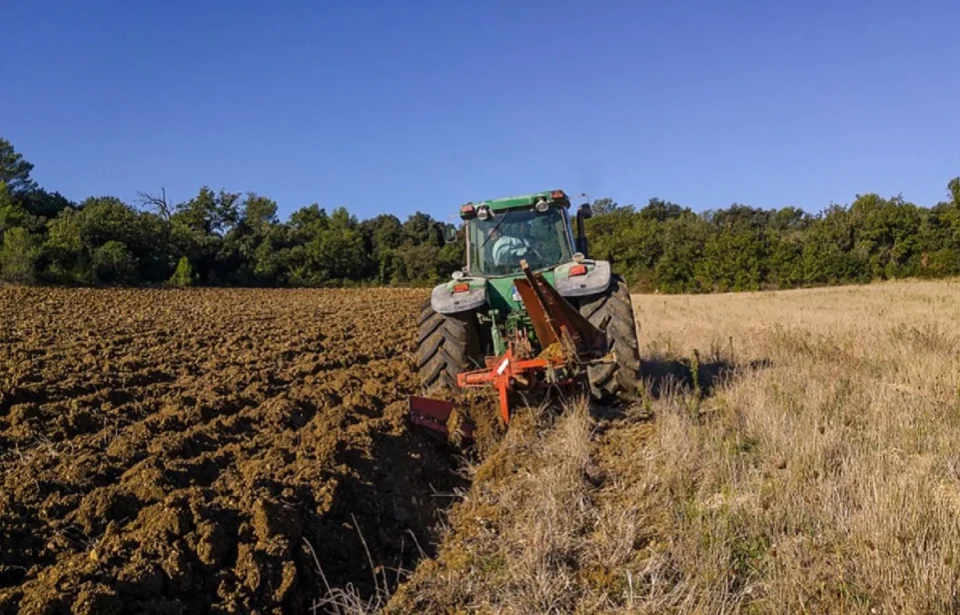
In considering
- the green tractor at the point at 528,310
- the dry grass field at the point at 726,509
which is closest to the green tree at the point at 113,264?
the green tractor at the point at 528,310

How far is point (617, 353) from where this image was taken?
18.4 ft

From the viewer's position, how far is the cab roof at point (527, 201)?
6.55 m

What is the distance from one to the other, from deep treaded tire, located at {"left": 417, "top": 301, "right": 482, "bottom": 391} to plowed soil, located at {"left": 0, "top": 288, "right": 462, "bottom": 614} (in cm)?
52

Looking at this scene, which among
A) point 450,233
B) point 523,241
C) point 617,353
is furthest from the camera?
point 450,233

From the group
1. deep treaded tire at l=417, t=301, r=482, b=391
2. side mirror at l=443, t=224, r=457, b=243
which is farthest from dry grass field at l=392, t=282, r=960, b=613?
side mirror at l=443, t=224, r=457, b=243

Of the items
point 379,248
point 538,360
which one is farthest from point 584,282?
→ point 379,248

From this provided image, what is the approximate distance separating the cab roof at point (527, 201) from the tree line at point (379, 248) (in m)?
25.3

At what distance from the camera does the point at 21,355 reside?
8.41 metres

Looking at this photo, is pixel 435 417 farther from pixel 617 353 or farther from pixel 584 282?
pixel 584 282

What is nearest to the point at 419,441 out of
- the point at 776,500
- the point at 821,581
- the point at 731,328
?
the point at 776,500

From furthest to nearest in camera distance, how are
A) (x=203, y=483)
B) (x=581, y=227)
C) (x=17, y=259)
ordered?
(x=17, y=259) < (x=581, y=227) < (x=203, y=483)

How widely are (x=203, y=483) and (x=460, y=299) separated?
2.61 meters

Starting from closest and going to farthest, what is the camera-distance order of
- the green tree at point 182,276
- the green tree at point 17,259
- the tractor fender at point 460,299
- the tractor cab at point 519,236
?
the tractor fender at point 460,299, the tractor cab at point 519,236, the green tree at point 17,259, the green tree at point 182,276

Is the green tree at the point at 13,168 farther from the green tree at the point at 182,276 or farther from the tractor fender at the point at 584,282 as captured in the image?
the tractor fender at the point at 584,282
